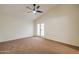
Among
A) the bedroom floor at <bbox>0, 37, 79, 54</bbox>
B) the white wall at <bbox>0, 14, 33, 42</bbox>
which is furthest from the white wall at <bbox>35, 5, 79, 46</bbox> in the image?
the white wall at <bbox>0, 14, 33, 42</bbox>

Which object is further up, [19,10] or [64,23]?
[19,10]

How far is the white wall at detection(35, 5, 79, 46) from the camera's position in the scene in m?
2.60

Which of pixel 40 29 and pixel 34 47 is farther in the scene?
pixel 40 29

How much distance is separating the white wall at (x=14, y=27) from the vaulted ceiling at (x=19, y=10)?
0.05m

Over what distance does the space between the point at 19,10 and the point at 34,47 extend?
79 centimetres

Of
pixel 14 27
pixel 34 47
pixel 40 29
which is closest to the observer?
pixel 34 47

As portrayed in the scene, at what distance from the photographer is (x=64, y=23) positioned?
2635mm

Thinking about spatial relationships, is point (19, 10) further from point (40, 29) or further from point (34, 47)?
point (34, 47)

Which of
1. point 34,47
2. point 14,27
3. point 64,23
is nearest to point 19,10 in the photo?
point 14,27

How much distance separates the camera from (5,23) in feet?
8.59

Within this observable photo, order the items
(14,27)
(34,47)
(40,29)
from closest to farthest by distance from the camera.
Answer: (34,47) → (14,27) → (40,29)

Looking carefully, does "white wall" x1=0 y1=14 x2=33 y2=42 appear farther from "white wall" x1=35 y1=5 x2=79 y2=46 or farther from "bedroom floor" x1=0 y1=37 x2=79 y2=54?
"white wall" x1=35 y1=5 x2=79 y2=46
